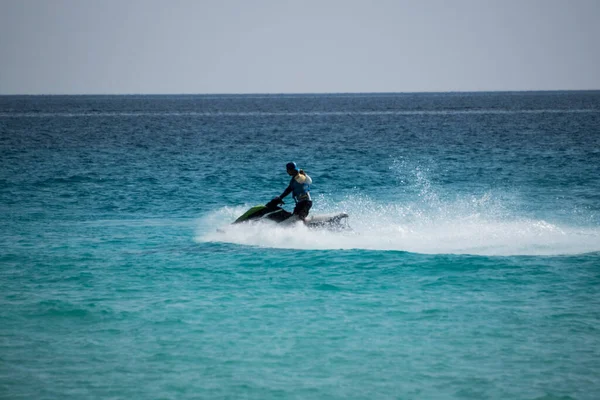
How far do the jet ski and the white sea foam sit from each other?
15 centimetres

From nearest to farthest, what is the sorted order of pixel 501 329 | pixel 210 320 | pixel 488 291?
pixel 501 329
pixel 210 320
pixel 488 291

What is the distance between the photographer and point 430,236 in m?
18.0

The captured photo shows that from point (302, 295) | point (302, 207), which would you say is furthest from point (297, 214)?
point (302, 295)

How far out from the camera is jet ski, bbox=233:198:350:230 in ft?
58.0

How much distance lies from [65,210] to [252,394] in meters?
17.5

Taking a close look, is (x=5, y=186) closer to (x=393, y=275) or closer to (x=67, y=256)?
(x=67, y=256)

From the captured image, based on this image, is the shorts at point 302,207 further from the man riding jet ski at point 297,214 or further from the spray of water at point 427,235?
the spray of water at point 427,235

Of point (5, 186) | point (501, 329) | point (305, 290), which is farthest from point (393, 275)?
point (5, 186)

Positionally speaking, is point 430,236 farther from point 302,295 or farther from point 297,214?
point 302,295

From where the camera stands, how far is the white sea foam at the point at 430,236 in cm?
1664

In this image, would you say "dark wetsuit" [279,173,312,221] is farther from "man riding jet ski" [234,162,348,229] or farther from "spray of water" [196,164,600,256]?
"spray of water" [196,164,600,256]

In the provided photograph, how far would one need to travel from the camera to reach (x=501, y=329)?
10.9 metres

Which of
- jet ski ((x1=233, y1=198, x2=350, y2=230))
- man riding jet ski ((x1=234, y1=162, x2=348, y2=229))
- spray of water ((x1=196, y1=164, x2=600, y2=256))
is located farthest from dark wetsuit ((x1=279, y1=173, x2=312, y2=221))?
spray of water ((x1=196, y1=164, x2=600, y2=256))

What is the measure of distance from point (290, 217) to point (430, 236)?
3569 millimetres
